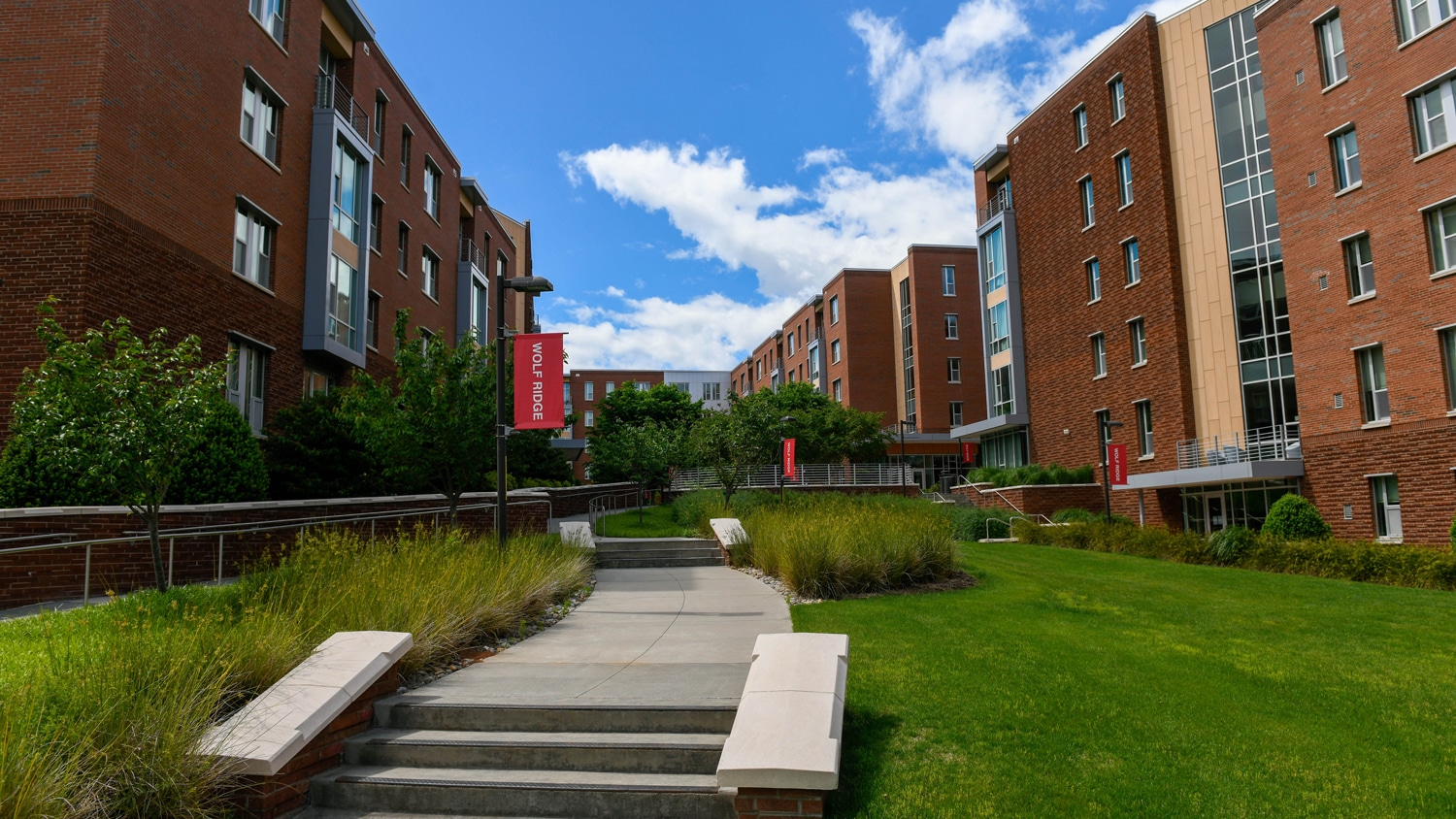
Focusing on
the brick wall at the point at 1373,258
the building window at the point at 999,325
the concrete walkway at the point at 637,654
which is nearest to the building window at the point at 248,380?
the concrete walkway at the point at 637,654

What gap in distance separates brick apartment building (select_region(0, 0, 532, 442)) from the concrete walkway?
11.2 m

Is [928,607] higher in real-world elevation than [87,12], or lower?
lower

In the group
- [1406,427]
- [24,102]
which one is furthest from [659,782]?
[1406,427]

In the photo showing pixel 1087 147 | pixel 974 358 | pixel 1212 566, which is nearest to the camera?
pixel 1212 566

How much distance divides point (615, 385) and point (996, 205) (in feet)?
198

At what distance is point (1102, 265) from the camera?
3659 cm

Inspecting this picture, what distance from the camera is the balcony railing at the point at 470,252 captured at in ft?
126

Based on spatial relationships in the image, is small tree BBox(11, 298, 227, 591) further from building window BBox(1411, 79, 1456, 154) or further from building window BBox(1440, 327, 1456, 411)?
building window BBox(1411, 79, 1456, 154)

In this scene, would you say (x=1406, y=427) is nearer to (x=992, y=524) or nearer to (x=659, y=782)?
(x=992, y=524)

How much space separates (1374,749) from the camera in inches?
229

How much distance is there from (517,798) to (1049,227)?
40.1m

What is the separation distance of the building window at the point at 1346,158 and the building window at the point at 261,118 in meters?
29.8

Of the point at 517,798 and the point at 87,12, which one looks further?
the point at 87,12

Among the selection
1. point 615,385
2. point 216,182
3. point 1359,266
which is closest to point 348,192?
point 216,182
